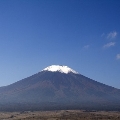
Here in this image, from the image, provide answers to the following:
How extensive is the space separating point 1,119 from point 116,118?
33494 millimetres

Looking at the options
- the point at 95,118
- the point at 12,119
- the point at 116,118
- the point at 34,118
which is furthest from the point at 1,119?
the point at 116,118

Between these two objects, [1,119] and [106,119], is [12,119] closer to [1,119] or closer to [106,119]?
[1,119]

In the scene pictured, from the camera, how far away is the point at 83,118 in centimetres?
7325

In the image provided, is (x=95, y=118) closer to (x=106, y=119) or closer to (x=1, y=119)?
(x=106, y=119)

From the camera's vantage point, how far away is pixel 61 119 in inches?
2785

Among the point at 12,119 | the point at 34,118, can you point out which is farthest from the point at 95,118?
the point at 12,119

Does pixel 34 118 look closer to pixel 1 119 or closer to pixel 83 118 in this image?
pixel 1 119

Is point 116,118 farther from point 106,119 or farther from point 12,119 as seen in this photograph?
point 12,119

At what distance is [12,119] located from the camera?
73.5 metres

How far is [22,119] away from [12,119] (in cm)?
342

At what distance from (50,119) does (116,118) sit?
19.1m

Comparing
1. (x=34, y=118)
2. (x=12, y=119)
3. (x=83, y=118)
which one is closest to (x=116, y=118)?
(x=83, y=118)

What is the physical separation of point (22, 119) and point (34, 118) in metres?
3.61

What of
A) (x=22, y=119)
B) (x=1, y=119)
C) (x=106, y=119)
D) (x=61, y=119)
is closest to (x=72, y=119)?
(x=61, y=119)
